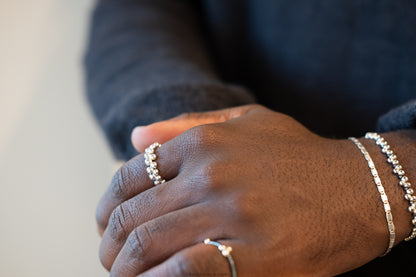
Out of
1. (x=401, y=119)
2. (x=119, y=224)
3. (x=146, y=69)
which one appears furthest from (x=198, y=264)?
(x=146, y=69)

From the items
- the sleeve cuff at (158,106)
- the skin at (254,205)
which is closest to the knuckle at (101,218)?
the skin at (254,205)

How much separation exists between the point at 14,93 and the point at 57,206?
359 millimetres

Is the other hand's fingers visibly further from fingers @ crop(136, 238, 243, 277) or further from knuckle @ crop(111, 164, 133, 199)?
knuckle @ crop(111, 164, 133, 199)

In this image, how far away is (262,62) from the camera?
85 centimetres

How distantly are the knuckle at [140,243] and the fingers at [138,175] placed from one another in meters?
0.06

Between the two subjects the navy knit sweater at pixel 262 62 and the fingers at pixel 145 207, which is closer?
the fingers at pixel 145 207

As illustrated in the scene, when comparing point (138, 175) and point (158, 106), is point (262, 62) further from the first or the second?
point (138, 175)

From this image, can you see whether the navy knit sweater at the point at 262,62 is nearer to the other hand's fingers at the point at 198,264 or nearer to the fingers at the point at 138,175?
the fingers at the point at 138,175

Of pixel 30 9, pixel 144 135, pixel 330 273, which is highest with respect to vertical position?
pixel 30 9

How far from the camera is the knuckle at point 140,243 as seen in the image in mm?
378

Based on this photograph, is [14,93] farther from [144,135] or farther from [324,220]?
[324,220]

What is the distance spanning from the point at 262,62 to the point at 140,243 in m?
0.58

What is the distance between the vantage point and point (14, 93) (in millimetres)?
969

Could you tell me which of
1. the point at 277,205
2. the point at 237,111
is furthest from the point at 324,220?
the point at 237,111
